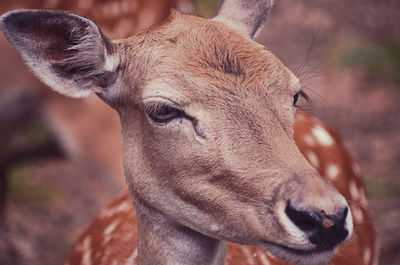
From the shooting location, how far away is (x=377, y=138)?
18.3 feet

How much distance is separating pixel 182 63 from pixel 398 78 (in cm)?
429

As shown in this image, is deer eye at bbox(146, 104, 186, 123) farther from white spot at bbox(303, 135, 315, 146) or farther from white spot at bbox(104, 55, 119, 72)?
white spot at bbox(303, 135, 315, 146)

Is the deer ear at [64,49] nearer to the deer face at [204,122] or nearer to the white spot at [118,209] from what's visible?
the deer face at [204,122]

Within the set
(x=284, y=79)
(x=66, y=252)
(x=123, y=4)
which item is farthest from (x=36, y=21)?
(x=66, y=252)

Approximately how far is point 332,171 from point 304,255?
127cm

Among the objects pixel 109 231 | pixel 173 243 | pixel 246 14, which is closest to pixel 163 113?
pixel 173 243

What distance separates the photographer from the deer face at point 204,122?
1.85 metres

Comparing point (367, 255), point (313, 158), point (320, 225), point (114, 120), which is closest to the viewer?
point (320, 225)

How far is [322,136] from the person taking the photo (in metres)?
3.25

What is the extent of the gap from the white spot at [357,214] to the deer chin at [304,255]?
45.8 inches

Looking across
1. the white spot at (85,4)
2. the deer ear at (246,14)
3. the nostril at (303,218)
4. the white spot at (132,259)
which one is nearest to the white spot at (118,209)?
the white spot at (132,259)

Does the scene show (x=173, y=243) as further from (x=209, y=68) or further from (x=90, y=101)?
(x=90, y=101)

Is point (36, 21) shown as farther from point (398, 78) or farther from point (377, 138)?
point (398, 78)

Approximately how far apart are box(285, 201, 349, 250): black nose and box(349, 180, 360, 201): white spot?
4.11 feet
